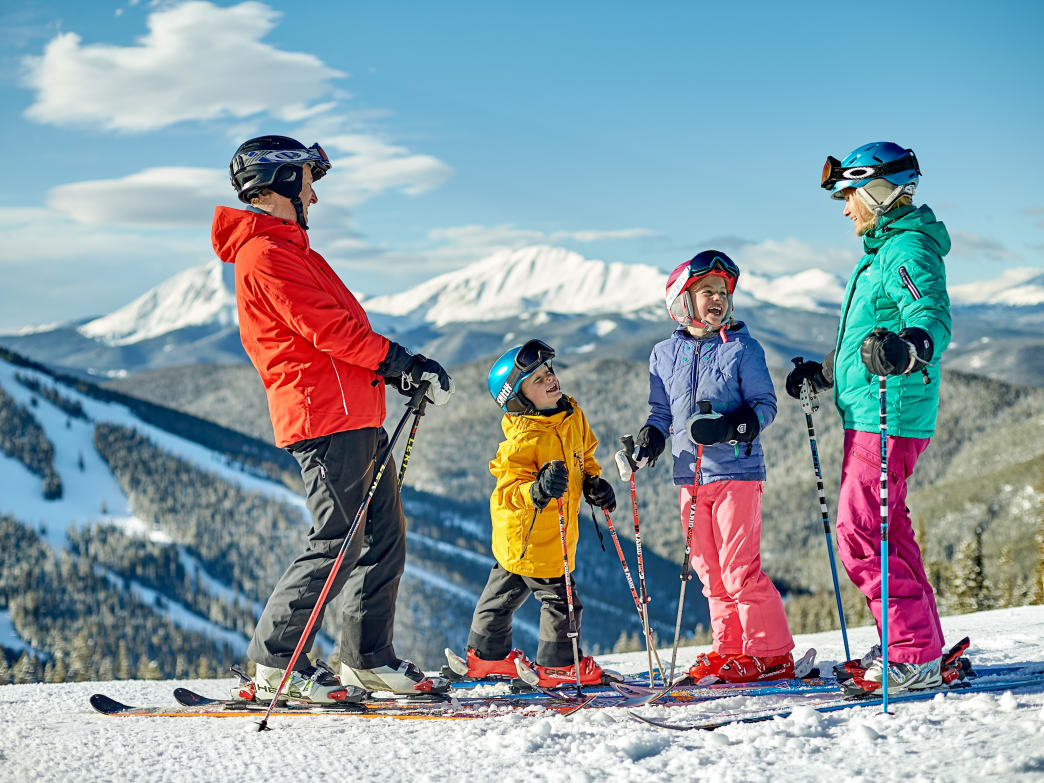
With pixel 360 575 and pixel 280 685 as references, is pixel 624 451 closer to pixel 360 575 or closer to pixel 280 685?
pixel 360 575

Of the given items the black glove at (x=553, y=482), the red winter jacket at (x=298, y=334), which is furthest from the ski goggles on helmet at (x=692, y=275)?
the red winter jacket at (x=298, y=334)

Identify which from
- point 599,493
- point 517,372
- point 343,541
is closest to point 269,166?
point 517,372

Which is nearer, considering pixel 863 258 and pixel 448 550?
pixel 863 258

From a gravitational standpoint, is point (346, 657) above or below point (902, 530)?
below

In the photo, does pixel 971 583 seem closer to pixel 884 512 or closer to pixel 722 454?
pixel 722 454

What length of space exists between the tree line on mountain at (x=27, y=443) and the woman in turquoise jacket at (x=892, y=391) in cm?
16992

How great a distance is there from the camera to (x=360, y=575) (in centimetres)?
500

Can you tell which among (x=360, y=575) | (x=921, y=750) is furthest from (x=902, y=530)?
(x=360, y=575)

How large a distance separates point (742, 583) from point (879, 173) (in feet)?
8.26

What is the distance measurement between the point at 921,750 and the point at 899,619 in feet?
4.11

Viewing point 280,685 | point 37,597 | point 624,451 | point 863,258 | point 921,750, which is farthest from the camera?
point 37,597

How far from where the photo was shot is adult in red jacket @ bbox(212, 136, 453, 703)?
4.70 meters

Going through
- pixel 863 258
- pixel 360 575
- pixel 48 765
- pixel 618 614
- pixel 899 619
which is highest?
pixel 863 258

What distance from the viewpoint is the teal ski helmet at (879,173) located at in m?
4.73
